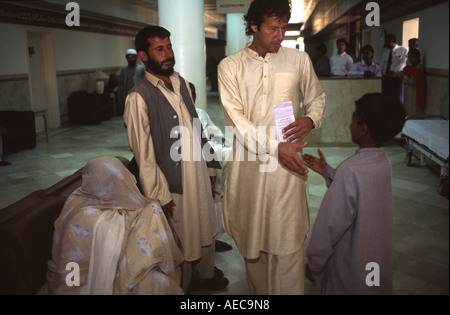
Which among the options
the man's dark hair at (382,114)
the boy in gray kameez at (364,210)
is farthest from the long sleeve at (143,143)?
the man's dark hair at (382,114)

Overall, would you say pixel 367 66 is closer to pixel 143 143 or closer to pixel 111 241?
pixel 143 143

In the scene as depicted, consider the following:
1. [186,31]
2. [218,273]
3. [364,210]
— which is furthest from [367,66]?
[364,210]

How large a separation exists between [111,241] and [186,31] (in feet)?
9.51

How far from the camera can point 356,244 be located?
5.33 ft

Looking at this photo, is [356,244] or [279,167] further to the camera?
[279,167]

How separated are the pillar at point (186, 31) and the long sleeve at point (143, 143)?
7.36ft

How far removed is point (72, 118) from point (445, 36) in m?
10.9

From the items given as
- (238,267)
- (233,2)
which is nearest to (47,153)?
(233,2)

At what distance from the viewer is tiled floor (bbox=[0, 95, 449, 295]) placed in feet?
4.99

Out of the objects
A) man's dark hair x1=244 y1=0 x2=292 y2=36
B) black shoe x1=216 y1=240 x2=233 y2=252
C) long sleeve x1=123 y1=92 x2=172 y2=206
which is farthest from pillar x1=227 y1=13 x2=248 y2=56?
man's dark hair x1=244 y1=0 x2=292 y2=36

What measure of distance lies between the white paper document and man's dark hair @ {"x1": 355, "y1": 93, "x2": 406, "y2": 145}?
471 mm

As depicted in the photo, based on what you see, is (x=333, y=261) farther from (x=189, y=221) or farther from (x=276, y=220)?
(x=189, y=221)

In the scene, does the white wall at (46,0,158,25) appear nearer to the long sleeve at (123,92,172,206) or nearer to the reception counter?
the reception counter

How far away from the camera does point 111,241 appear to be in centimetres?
209
